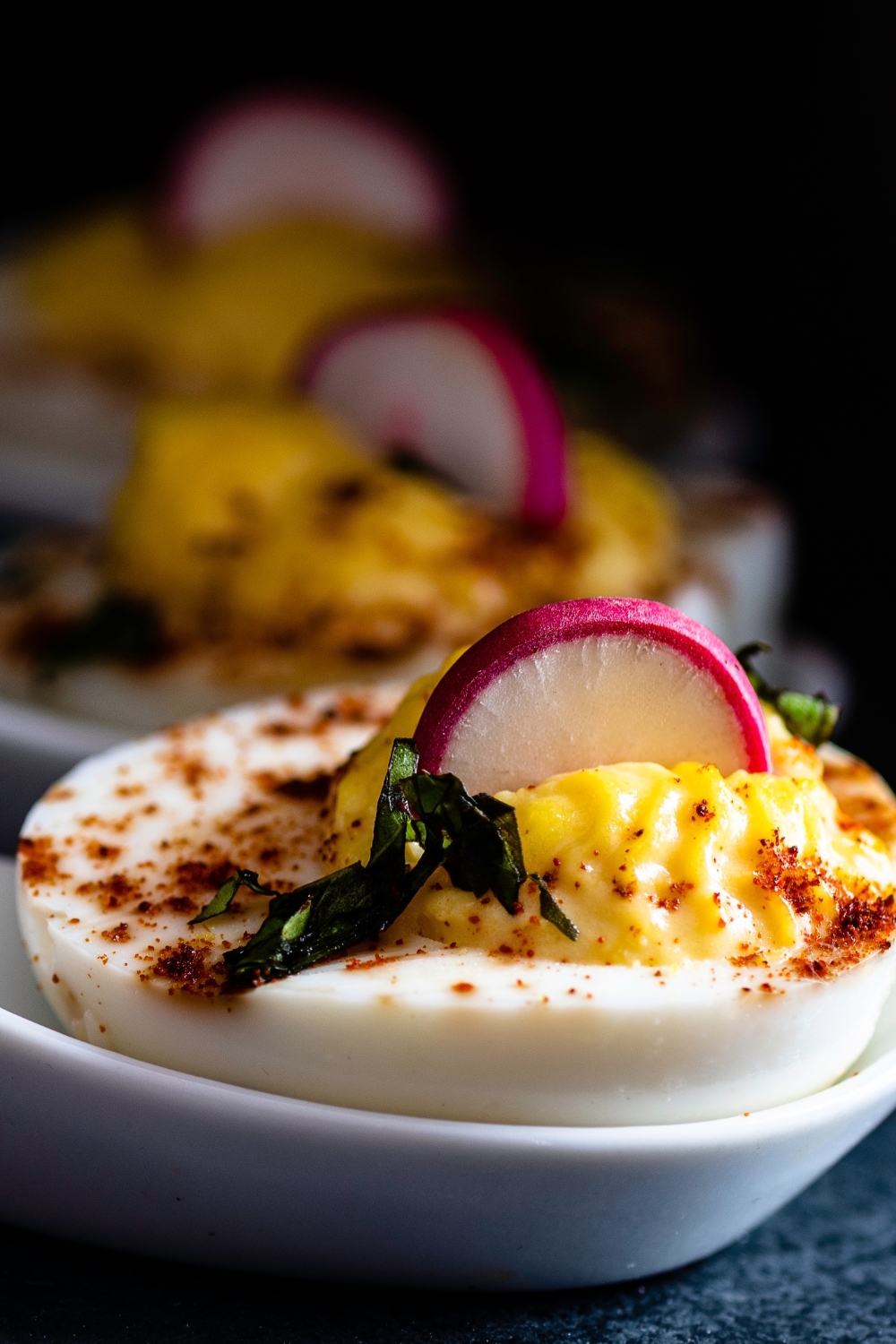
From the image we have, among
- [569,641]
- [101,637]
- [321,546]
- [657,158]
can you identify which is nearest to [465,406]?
[321,546]

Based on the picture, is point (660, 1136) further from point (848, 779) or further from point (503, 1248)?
point (848, 779)

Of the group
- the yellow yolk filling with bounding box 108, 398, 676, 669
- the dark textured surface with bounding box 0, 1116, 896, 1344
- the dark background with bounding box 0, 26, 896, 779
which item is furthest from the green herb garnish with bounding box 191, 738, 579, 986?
the dark background with bounding box 0, 26, 896, 779

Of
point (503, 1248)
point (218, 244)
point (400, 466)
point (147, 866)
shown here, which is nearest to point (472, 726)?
point (147, 866)

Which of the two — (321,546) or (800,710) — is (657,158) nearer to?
(321,546)

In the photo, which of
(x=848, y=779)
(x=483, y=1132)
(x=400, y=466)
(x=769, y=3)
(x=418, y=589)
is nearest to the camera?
(x=483, y=1132)

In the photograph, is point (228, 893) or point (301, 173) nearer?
point (228, 893)

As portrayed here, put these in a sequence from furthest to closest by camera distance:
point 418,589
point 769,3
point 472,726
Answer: point 769,3, point 418,589, point 472,726

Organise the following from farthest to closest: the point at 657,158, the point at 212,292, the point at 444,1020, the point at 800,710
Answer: the point at 657,158 < the point at 212,292 < the point at 800,710 < the point at 444,1020
